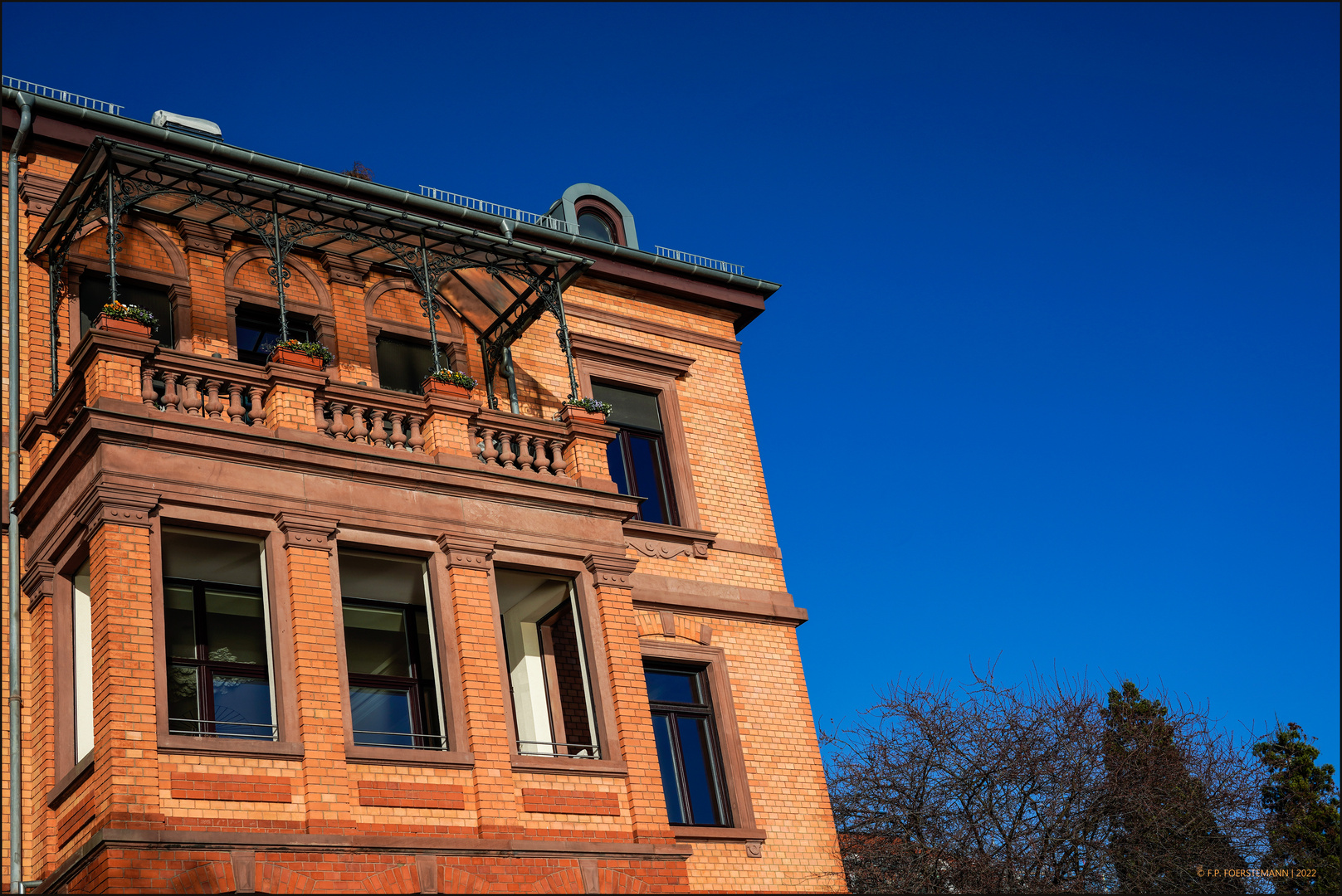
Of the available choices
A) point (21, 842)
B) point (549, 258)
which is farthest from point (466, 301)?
point (21, 842)

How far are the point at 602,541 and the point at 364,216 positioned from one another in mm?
4825

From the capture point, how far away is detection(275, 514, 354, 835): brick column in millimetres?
12531

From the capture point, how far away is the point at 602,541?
1579 cm

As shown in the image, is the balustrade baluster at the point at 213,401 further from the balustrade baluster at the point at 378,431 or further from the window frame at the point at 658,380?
the window frame at the point at 658,380

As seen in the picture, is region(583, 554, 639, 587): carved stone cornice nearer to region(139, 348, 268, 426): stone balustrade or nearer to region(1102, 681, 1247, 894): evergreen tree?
region(139, 348, 268, 426): stone balustrade

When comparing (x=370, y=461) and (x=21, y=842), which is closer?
(x=21, y=842)

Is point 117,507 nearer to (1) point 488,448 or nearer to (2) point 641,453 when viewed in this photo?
(1) point 488,448

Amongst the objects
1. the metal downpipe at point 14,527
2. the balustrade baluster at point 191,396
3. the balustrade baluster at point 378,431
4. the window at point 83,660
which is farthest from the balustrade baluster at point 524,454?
the metal downpipe at point 14,527

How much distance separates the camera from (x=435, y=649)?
14.2m

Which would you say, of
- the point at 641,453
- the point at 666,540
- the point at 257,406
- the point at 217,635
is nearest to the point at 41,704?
the point at 217,635

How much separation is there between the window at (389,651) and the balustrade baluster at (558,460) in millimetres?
1976

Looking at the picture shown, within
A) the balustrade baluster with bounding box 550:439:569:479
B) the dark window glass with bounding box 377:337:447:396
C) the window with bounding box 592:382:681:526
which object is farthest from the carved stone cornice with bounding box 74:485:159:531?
the window with bounding box 592:382:681:526

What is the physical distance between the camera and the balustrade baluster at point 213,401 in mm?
13891

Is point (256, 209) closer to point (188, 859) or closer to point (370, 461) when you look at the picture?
point (370, 461)
